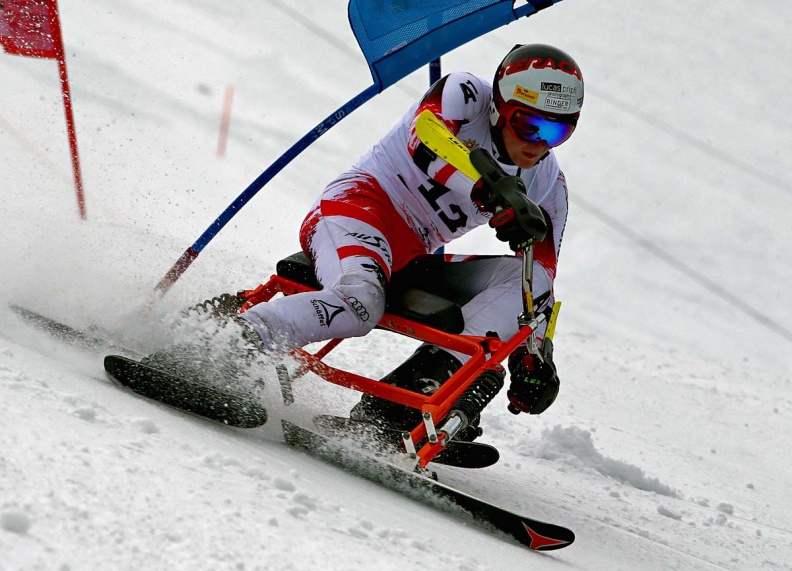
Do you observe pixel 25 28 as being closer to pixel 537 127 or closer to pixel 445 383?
pixel 537 127

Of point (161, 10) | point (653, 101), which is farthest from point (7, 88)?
point (653, 101)

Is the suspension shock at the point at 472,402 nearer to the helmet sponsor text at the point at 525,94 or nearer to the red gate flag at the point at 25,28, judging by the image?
the helmet sponsor text at the point at 525,94

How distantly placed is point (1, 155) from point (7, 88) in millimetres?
3608

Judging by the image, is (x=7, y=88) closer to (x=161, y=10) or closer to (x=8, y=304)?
(x=161, y=10)

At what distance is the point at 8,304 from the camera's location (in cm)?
390

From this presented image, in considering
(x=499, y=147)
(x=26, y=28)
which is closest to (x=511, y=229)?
(x=499, y=147)

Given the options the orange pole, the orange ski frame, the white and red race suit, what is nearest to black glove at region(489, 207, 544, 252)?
the white and red race suit

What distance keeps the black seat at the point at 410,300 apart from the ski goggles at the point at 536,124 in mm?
773

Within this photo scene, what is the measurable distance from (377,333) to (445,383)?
2.87 metres

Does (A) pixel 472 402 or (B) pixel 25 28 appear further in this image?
(B) pixel 25 28

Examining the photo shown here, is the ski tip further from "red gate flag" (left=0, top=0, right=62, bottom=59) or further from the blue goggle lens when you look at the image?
"red gate flag" (left=0, top=0, right=62, bottom=59)

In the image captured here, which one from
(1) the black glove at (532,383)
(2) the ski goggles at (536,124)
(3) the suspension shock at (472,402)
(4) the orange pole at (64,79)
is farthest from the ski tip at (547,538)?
(4) the orange pole at (64,79)

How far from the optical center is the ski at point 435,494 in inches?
120

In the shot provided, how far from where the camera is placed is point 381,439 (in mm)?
3574
